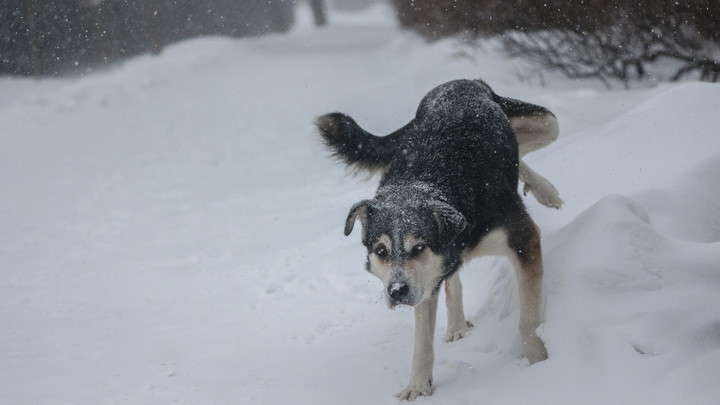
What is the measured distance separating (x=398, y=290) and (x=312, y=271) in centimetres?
313

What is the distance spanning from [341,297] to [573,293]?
2.56 meters

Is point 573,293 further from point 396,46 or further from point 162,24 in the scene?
point 396,46

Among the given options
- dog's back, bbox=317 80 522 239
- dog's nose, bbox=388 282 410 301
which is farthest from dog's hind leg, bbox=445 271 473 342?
dog's nose, bbox=388 282 410 301

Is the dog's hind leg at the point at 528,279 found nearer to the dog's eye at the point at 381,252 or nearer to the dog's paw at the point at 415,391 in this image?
the dog's paw at the point at 415,391

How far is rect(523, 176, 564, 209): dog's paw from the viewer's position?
489 centimetres

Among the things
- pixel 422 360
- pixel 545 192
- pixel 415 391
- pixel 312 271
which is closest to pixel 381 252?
pixel 422 360

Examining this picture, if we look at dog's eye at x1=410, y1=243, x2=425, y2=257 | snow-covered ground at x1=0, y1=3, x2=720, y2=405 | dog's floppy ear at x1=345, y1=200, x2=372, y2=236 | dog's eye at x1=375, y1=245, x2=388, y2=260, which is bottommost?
snow-covered ground at x1=0, y1=3, x2=720, y2=405

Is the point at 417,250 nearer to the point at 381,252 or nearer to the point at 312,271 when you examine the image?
the point at 381,252

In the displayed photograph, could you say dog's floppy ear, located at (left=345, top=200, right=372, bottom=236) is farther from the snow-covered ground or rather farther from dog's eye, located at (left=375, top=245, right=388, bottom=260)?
the snow-covered ground

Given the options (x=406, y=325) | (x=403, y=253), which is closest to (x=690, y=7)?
(x=406, y=325)

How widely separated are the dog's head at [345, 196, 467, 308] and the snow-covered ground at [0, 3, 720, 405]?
62 centimetres

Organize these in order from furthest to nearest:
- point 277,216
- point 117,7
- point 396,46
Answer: point 396,46 < point 117,7 < point 277,216

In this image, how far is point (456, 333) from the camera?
448cm

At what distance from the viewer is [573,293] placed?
A: 349 cm
